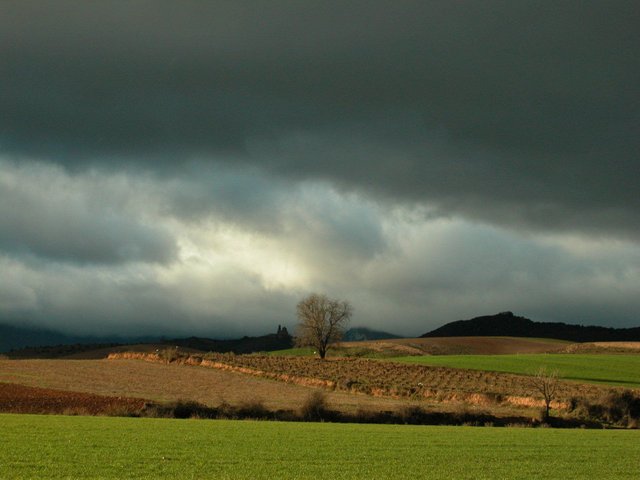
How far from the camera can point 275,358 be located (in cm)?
10494

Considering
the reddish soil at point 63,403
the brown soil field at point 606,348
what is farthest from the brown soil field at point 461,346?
the reddish soil at point 63,403

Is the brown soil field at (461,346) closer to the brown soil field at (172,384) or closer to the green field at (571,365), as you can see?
the green field at (571,365)

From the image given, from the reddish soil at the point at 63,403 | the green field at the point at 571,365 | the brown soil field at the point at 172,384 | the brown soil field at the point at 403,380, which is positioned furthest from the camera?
the green field at the point at 571,365

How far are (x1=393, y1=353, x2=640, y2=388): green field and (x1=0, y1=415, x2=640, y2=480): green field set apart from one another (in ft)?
158

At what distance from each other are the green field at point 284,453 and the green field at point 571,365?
158ft

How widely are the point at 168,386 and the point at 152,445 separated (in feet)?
133

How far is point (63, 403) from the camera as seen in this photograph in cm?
5197

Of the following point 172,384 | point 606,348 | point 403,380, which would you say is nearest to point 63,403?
point 172,384

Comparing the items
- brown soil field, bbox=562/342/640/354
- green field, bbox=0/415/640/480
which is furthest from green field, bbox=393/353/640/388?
green field, bbox=0/415/640/480

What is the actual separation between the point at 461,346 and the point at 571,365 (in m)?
46.2

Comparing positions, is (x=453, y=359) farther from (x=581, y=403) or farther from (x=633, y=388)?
(x=581, y=403)

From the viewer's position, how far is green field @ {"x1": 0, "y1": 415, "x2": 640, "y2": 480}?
22.9m

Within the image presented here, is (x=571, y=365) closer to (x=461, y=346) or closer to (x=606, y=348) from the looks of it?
(x=606, y=348)

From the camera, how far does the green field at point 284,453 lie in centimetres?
2292
